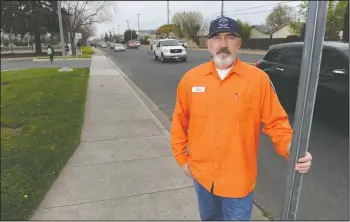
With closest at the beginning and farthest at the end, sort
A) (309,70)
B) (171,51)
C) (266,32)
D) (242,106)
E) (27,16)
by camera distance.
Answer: (309,70)
(242,106)
(171,51)
(27,16)
(266,32)

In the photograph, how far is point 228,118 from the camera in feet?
5.98

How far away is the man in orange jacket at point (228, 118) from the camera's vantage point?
1.80m

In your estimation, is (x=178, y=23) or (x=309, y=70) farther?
(x=178, y=23)

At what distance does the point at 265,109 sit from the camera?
1840mm

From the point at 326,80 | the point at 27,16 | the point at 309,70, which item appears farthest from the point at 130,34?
the point at 309,70

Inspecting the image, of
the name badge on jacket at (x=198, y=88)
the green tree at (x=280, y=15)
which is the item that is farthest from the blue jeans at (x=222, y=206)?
the green tree at (x=280, y=15)

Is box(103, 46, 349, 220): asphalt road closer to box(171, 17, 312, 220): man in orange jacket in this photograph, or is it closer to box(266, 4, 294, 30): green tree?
box(171, 17, 312, 220): man in orange jacket

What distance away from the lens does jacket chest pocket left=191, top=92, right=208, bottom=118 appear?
1.86m

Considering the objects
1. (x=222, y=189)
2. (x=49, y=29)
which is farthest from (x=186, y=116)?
(x=49, y=29)

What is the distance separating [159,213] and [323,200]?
182 centimetres

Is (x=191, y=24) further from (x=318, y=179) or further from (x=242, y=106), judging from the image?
(x=242, y=106)

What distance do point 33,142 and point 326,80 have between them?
17.3 ft

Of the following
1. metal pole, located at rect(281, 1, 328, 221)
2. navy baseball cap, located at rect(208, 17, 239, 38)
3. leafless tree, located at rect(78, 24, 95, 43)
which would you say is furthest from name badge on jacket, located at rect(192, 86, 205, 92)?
leafless tree, located at rect(78, 24, 95, 43)

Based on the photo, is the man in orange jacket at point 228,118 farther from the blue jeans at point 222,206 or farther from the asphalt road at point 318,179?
the asphalt road at point 318,179
